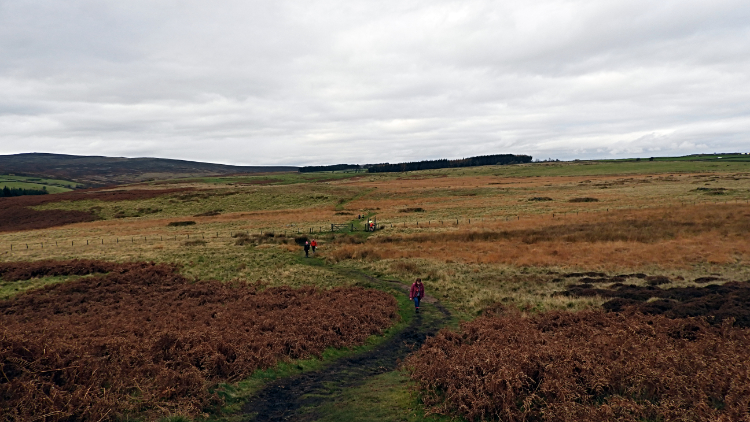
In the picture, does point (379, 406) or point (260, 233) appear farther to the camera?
point (260, 233)

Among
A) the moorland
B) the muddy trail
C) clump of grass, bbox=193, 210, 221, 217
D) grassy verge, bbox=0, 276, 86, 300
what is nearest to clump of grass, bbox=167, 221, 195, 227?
clump of grass, bbox=193, 210, 221, 217

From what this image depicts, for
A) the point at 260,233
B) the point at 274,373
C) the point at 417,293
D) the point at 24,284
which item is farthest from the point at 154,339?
the point at 260,233

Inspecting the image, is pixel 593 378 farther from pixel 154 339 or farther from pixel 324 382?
pixel 154 339

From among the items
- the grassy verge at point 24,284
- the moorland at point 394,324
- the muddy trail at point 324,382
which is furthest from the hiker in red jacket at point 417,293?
the grassy verge at point 24,284

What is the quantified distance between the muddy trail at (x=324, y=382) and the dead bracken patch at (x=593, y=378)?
1.59m

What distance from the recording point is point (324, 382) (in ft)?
38.3

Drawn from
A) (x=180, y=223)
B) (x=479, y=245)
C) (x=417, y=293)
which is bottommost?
(x=180, y=223)

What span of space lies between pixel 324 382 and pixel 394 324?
6.57 meters

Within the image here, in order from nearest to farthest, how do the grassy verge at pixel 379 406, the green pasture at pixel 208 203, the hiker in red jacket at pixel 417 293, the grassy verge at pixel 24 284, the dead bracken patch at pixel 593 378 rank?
the dead bracken patch at pixel 593 378 → the grassy verge at pixel 379 406 → the hiker in red jacket at pixel 417 293 → the grassy verge at pixel 24 284 → the green pasture at pixel 208 203

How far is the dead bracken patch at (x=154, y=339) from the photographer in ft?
26.8

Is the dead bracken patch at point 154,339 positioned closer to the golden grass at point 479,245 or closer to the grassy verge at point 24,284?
the grassy verge at point 24,284

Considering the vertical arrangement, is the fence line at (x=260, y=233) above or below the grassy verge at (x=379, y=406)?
below

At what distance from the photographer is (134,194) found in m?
98.6

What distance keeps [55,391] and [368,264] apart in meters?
25.2
